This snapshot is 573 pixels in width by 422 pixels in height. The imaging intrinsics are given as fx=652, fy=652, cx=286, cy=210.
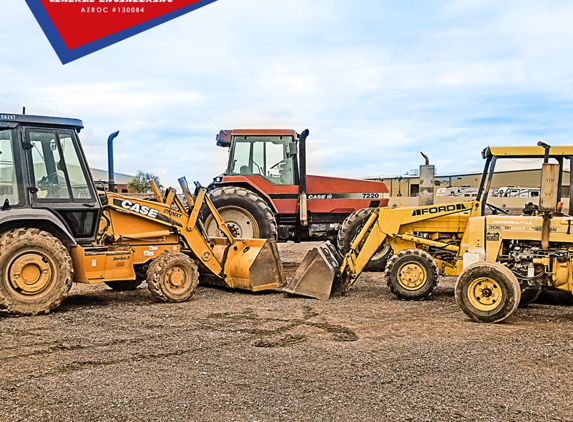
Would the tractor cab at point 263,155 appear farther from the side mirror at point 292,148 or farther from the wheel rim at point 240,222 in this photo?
the wheel rim at point 240,222

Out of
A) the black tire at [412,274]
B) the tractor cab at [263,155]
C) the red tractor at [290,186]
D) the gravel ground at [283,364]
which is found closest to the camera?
the gravel ground at [283,364]

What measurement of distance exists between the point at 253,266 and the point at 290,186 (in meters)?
3.57

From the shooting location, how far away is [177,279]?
9.12m

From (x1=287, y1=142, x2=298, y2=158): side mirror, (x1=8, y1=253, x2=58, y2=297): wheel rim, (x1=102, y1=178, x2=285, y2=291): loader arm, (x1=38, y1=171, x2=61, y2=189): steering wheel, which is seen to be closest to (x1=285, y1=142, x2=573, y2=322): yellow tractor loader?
(x1=102, y1=178, x2=285, y2=291): loader arm

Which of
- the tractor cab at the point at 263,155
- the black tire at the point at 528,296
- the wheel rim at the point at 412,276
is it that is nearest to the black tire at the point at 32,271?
the wheel rim at the point at 412,276

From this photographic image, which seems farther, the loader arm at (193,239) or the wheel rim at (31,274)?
the loader arm at (193,239)

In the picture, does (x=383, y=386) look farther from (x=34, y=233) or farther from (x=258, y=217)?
(x=258, y=217)

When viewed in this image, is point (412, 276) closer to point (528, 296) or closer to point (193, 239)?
point (528, 296)

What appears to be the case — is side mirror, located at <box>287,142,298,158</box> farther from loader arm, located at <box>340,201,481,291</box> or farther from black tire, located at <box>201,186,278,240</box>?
loader arm, located at <box>340,201,481,291</box>

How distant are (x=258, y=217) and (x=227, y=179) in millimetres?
1194

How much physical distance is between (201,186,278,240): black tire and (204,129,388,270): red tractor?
7.4 inches

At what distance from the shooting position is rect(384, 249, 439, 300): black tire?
9.20 metres

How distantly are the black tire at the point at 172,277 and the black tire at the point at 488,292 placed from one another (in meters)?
3.69

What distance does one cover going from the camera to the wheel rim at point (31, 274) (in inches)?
307
